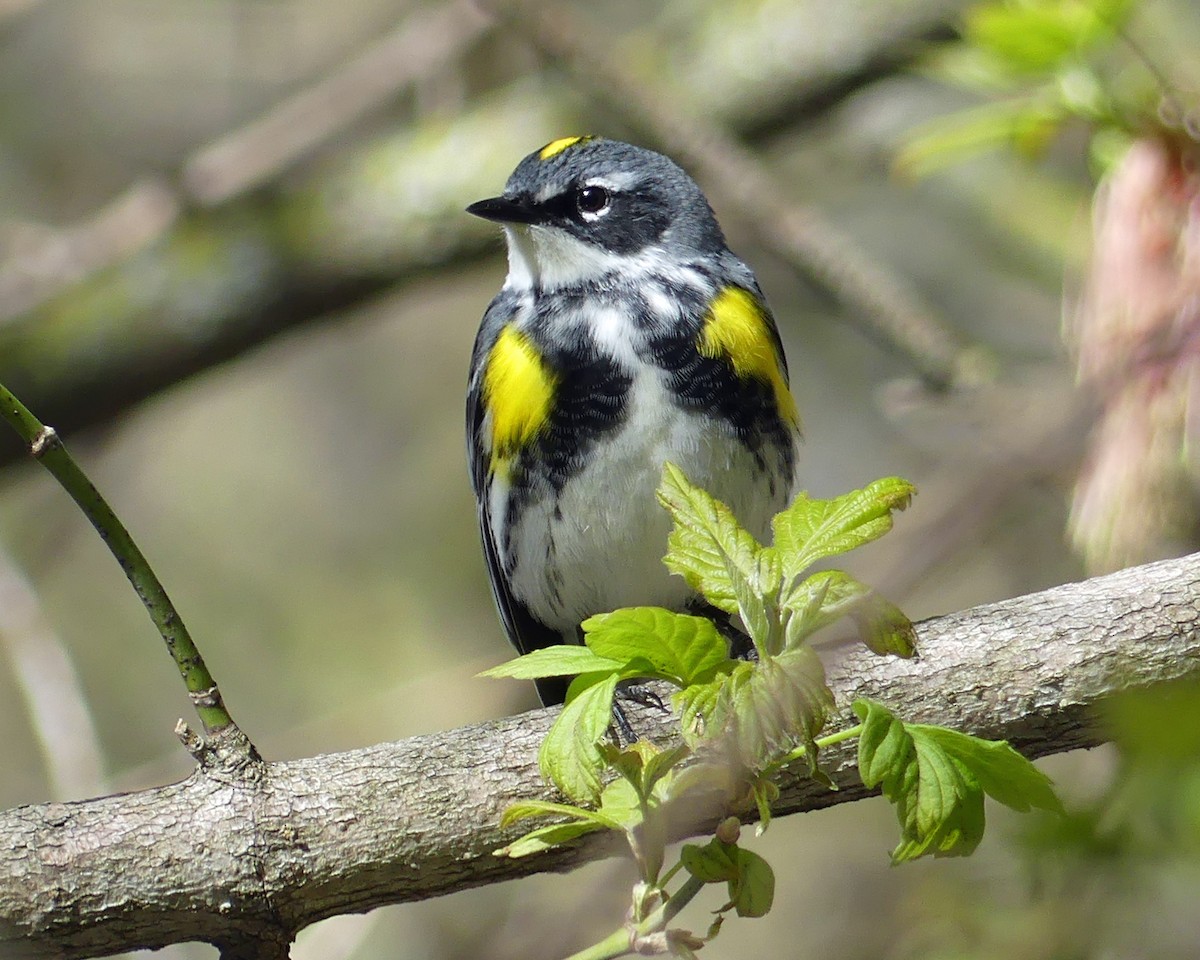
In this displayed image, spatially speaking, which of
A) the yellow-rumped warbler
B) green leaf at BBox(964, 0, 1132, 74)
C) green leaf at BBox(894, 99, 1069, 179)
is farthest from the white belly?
green leaf at BBox(964, 0, 1132, 74)

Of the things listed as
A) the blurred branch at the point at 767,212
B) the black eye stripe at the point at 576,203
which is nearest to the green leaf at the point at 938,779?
the black eye stripe at the point at 576,203

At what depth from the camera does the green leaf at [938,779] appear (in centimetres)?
174

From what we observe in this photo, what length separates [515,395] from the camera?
11.6 ft

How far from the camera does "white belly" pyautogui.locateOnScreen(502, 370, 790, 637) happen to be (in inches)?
135

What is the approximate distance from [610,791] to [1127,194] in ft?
6.00

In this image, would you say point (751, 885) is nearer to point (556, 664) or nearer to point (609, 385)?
point (556, 664)

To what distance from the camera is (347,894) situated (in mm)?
2447

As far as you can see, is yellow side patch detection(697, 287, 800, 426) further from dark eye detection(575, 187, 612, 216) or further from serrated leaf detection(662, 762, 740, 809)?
serrated leaf detection(662, 762, 740, 809)

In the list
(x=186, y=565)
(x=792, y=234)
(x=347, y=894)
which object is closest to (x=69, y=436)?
(x=186, y=565)

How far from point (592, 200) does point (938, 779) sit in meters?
2.49

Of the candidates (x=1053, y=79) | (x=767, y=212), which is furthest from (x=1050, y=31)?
(x=767, y=212)

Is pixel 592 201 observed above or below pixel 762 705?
above

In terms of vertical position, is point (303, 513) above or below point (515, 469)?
above

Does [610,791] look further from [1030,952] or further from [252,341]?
[252,341]
